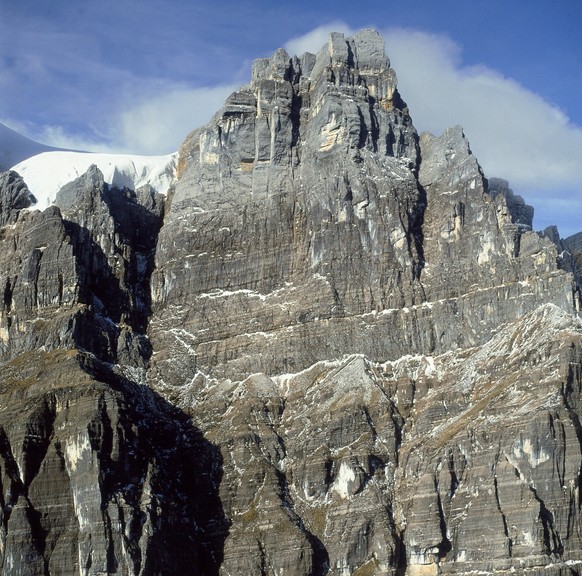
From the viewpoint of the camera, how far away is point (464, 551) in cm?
18862

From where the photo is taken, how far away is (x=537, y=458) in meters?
190

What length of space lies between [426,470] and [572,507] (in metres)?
20.7

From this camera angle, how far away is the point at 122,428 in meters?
198

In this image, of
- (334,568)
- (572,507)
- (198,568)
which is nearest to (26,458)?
(198,568)

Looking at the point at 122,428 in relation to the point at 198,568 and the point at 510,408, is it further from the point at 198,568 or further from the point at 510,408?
the point at 510,408

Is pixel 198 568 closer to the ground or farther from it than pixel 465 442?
closer to the ground

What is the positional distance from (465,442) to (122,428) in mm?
46705

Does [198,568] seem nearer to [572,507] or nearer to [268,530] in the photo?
[268,530]

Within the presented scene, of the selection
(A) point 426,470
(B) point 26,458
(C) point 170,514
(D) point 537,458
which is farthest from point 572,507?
(B) point 26,458

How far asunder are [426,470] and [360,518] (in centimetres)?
1121

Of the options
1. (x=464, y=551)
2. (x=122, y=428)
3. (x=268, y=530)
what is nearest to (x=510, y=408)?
(x=464, y=551)

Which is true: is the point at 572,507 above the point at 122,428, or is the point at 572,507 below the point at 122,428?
below

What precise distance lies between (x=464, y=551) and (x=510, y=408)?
68.3 feet

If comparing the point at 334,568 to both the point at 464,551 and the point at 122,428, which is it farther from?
the point at 122,428
